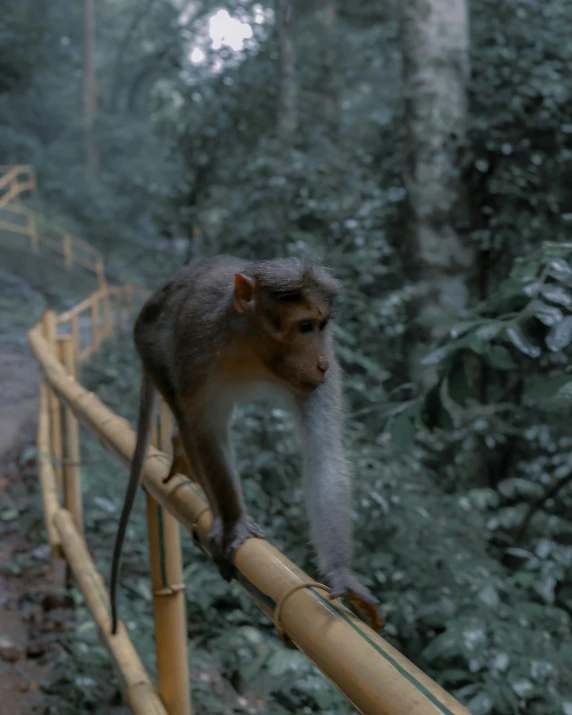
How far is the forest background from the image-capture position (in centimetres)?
311

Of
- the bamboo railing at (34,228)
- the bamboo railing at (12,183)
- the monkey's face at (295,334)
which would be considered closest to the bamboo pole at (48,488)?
the monkey's face at (295,334)

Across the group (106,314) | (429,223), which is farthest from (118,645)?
(106,314)

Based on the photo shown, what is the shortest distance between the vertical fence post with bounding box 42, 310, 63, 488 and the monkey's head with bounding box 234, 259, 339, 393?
2.27 m

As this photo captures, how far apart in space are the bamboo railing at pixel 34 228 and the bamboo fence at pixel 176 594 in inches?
434

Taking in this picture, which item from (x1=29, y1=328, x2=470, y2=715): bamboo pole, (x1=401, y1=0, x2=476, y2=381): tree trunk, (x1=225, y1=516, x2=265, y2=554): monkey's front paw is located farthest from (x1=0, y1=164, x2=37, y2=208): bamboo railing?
(x1=29, y1=328, x2=470, y2=715): bamboo pole

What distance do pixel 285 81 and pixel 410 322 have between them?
3032 mm

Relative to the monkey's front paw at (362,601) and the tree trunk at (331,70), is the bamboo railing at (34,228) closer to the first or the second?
the tree trunk at (331,70)

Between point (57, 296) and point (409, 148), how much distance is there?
34.3ft

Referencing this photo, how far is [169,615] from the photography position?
7.23ft

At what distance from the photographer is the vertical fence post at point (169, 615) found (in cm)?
217

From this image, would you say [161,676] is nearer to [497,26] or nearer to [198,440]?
[198,440]

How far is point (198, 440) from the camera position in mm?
2225

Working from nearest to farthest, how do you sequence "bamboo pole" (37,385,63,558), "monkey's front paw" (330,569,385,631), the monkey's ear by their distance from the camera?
"monkey's front paw" (330,569,385,631) < the monkey's ear < "bamboo pole" (37,385,63,558)

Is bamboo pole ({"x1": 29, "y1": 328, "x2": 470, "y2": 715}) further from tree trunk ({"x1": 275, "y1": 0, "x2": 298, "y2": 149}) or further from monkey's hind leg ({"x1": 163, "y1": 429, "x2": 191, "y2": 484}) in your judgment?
tree trunk ({"x1": 275, "y1": 0, "x2": 298, "y2": 149})
